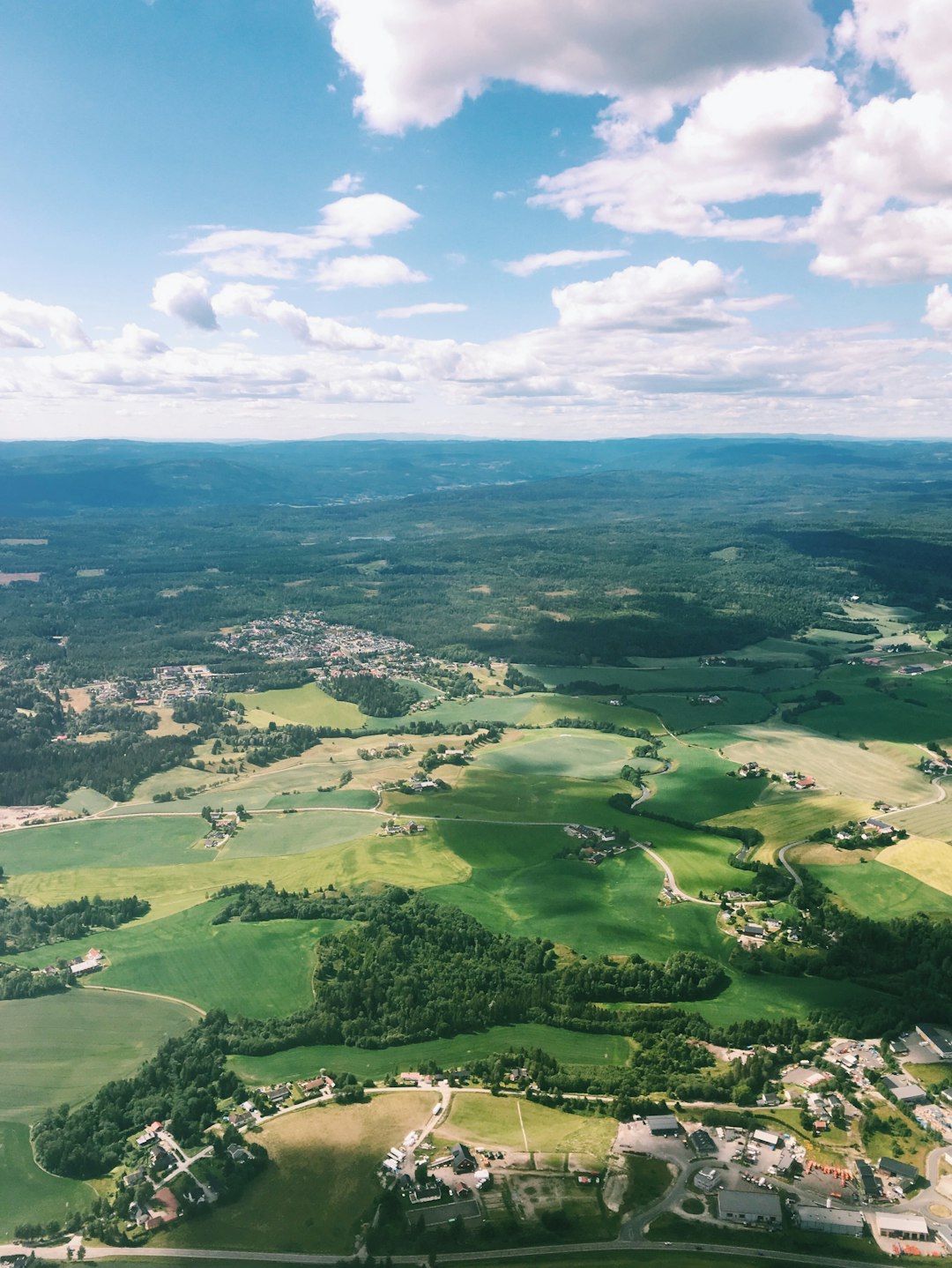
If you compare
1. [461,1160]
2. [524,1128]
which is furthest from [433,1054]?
[461,1160]

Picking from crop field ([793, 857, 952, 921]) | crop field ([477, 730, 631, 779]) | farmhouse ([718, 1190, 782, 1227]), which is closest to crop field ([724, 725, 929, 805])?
crop field ([477, 730, 631, 779])

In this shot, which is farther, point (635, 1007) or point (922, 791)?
point (922, 791)

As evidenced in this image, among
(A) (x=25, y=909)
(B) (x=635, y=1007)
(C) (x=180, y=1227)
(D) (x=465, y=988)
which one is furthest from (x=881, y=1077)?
(A) (x=25, y=909)

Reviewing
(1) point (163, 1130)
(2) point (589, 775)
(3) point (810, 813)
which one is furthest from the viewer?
(2) point (589, 775)

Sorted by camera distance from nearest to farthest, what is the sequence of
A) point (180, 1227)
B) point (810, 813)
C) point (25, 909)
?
point (180, 1227) < point (25, 909) < point (810, 813)

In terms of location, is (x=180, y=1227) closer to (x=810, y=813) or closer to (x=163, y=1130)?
(x=163, y=1130)

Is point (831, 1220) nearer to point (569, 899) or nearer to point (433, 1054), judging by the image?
point (433, 1054)
